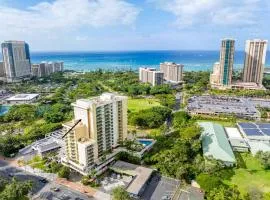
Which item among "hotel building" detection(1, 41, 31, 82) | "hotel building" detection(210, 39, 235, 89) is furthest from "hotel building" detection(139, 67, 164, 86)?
"hotel building" detection(1, 41, 31, 82)

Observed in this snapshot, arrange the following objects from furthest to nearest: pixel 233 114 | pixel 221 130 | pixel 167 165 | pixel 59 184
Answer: pixel 233 114 → pixel 221 130 → pixel 167 165 → pixel 59 184

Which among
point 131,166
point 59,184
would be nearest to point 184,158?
point 131,166

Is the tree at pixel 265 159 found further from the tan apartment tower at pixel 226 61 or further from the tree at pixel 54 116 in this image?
the tan apartment tower at pixel 226 61

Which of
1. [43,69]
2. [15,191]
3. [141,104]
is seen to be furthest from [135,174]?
[43,69]

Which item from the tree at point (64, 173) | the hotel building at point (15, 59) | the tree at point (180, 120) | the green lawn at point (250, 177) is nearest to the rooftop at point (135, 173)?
the tree at point (64, 173)

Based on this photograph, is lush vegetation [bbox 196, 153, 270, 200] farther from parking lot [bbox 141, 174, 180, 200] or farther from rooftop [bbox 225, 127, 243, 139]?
rooftop [bbox 225, 127, 243, 139]

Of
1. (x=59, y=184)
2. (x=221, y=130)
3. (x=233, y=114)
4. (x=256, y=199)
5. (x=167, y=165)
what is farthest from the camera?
(x=233, y=114)

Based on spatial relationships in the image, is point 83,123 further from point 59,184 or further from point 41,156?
point 41,156
